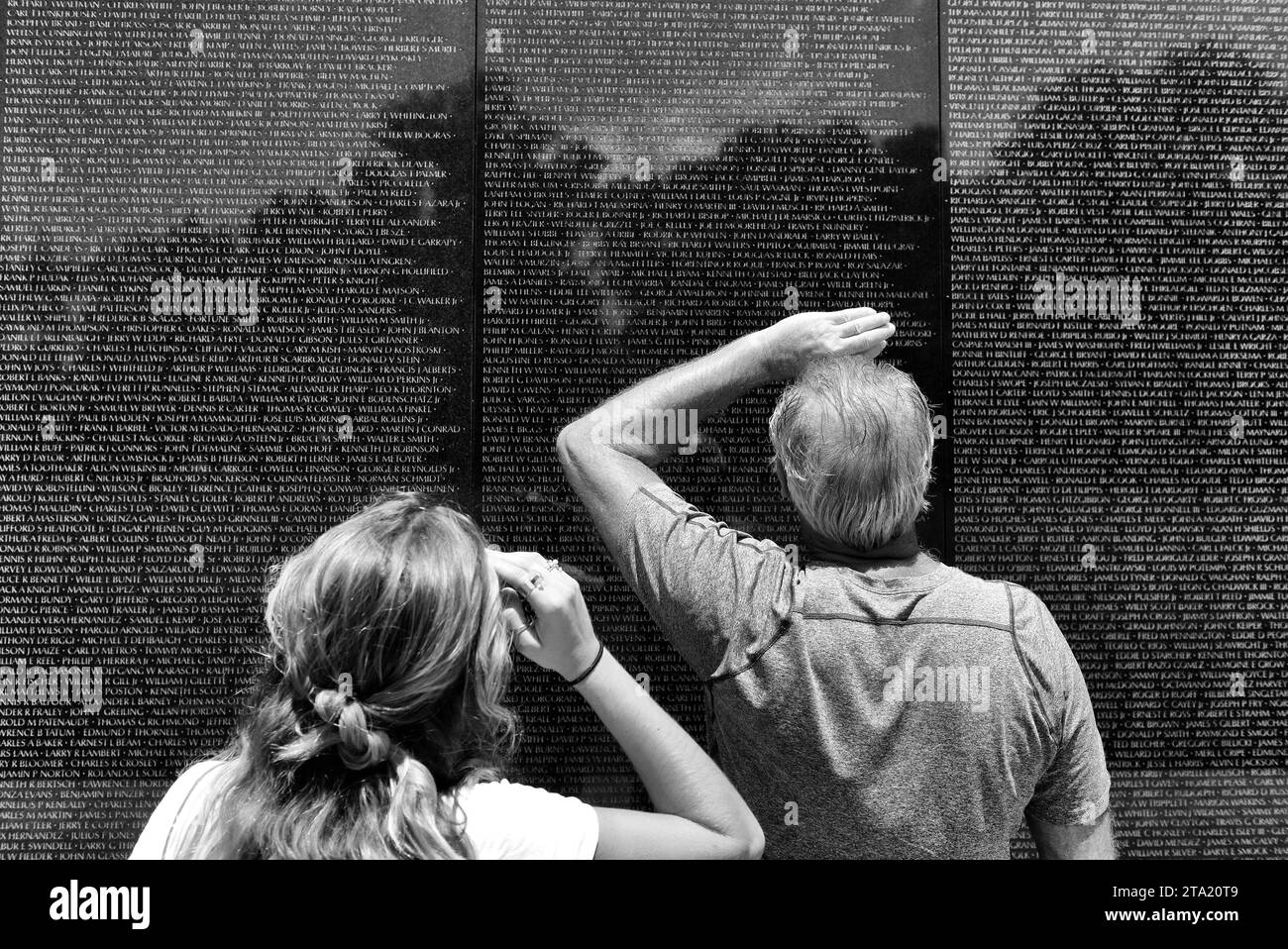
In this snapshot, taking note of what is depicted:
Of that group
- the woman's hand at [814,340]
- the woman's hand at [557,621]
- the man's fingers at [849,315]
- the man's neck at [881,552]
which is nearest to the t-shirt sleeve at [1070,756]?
the man's neck at [881,552]

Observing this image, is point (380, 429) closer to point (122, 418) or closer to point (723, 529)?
point (122, 418)

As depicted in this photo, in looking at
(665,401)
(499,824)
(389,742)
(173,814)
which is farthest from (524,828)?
(665,401)

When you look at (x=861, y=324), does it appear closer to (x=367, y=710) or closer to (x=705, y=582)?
(x=705, y=582)

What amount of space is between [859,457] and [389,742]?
1406mm

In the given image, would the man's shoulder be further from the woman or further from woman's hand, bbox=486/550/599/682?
the woman

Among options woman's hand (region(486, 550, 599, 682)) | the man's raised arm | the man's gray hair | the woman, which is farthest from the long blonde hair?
the man's gray hair

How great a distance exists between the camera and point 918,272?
3912 mm

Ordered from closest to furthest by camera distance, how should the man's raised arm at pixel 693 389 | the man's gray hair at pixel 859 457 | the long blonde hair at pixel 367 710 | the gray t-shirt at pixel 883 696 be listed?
1. the long blonde hair at pixel 367 710
2. the gray t-shirt at pixel 883 696
3. the man's gray hair at pixel 859 457
4. the man's raised arm at pixel 693 389

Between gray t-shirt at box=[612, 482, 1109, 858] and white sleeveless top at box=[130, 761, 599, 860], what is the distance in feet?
2.25

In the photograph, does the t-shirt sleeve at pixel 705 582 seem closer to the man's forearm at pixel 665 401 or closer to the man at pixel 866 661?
the man at pixel 866 661

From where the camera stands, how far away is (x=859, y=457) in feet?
8.39

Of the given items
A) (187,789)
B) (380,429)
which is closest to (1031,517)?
(380,429)

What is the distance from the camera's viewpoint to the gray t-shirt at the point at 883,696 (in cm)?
240

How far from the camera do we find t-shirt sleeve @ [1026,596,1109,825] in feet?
8.14
